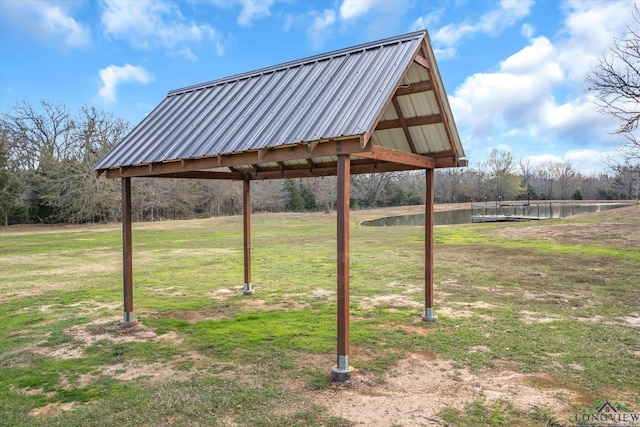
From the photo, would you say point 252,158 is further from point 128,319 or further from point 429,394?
point 128,319

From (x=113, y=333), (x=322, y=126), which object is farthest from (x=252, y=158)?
(x=113, y=333)

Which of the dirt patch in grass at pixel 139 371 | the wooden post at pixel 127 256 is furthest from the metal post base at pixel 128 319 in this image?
the dirt patch in grass at pixel 139 371

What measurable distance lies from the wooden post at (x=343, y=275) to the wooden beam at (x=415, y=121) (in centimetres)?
224

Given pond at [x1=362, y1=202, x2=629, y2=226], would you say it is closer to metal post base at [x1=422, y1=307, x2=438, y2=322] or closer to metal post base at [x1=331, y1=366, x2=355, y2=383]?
metal post base at [x1=422, y1=307, x2=438, y2=322]

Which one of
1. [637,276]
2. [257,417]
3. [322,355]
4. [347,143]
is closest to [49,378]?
[257,417]

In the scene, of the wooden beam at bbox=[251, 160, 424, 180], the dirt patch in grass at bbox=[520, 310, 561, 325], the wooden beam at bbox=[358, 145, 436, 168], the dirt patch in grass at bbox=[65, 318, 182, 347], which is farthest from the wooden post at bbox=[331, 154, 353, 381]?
the dirt patch in grass at bbox=[520, 310, 561, 325]

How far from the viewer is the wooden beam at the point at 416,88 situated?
5766 millimetres

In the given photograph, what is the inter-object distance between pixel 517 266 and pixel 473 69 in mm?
14897

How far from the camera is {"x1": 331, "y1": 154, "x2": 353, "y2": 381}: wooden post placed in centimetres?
Answer: 457

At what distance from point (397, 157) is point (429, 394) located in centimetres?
287

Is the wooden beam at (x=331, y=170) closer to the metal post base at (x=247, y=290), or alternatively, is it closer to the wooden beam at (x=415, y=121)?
the wooden beam at (x=415, y=121)

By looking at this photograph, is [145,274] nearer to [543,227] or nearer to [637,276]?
[637,276]

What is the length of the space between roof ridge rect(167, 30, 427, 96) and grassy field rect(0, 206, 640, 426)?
423 cm

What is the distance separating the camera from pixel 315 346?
566 cm
